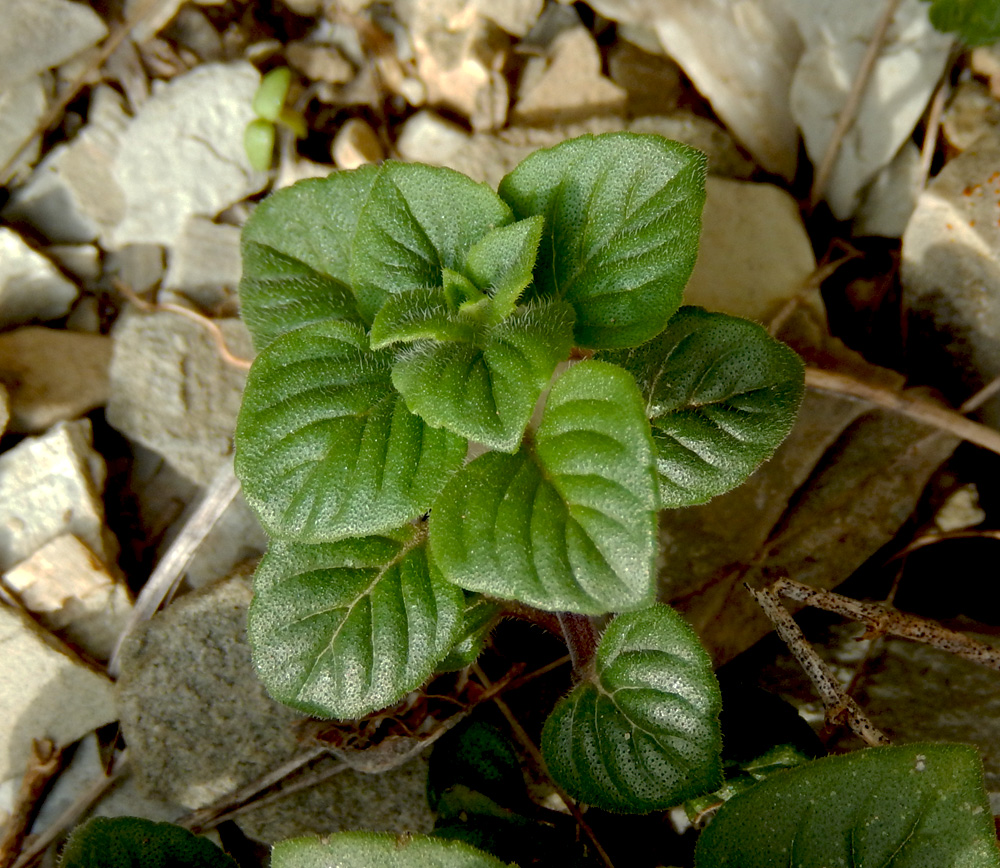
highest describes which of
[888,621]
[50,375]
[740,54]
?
[740,54]

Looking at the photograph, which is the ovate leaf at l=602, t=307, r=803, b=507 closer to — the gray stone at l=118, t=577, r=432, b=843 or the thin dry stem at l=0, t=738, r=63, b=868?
the gray stone at l=118, t=577, r=432, b=843

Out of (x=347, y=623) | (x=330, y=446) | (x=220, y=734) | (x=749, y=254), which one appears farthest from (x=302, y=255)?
(x=749, y=254)

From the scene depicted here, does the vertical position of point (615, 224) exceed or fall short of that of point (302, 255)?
it exceeds it

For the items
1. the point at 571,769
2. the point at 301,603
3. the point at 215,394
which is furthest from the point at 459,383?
the point at 215,394

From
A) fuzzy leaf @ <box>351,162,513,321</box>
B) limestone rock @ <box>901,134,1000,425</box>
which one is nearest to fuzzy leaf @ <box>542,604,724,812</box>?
fuzzy leaf @ <box>351,162,513,321</box>

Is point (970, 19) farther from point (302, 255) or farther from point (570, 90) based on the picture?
point (302, 255)

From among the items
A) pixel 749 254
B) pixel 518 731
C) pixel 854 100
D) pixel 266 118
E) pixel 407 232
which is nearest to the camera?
pixel 407 232
